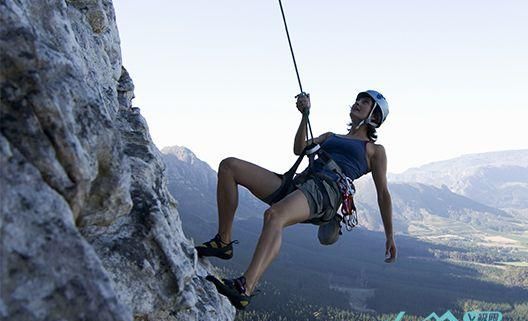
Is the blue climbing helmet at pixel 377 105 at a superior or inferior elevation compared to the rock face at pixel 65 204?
superior

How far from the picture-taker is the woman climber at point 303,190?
6508 mm

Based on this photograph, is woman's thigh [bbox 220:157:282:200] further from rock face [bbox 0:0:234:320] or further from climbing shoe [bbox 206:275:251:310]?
climbing shoe [bbox 206:275:251:310]

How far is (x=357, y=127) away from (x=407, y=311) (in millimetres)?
196941

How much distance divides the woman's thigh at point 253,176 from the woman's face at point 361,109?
1903 millimetres

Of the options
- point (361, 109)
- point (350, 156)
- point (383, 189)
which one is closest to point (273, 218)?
point (350, 156)

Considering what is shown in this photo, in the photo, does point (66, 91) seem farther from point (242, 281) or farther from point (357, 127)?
point (357, 127)

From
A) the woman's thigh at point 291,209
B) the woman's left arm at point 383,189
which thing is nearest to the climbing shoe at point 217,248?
the woman's thigh at point 291,209

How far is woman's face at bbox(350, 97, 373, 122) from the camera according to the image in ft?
27.6

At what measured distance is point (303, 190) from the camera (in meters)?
7.21

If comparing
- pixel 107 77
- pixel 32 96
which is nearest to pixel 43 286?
pixel 32 96

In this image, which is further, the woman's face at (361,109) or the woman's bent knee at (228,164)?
the woman's face at (361,109)

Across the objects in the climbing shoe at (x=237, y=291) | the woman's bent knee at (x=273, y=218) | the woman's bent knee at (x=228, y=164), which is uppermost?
the woman's bent knee at (x=228, y=164)

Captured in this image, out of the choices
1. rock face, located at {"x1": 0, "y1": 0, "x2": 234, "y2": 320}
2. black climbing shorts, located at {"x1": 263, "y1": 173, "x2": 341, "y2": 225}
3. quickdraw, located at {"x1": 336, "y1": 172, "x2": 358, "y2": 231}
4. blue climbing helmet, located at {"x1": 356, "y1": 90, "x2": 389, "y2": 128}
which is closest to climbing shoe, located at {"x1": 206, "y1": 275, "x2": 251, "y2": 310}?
rock face, located at {"x1": 0, "y1": 0, "x2": 234, "y2": 320}

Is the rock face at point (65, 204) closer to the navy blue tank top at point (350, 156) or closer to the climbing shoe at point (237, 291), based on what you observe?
the climbing shoe at point (237, 291)
